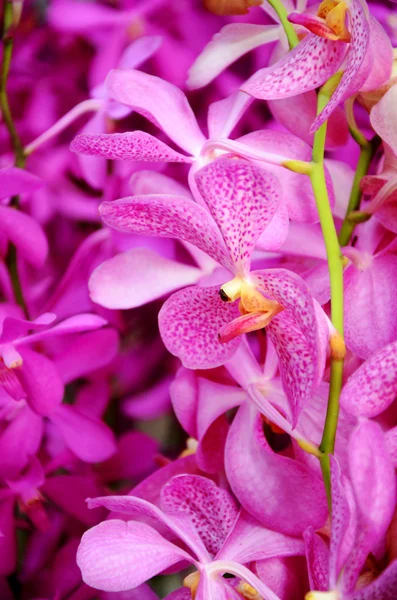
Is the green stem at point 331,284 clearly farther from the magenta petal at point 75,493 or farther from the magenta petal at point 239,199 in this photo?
the magenta petal at point 75,493

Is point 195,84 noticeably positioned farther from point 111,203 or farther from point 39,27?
point 39,27

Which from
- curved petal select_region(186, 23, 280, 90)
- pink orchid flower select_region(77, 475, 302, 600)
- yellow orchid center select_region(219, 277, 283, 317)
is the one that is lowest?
pink orchid flower select_region(77, 475, 302, 600)

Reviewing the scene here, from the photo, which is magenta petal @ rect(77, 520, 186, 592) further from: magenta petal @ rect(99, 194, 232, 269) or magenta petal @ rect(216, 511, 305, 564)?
magenta petal @ rect(99, 194, 232, 269)

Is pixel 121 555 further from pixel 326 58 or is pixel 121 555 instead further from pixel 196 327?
pixel 326 58

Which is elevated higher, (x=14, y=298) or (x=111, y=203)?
(x=111, y=203)

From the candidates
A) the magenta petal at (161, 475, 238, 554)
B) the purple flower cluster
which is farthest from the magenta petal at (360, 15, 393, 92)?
the magenta petal at (161, 475, 238, 554)

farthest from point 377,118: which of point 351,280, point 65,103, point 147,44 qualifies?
point 65,103
